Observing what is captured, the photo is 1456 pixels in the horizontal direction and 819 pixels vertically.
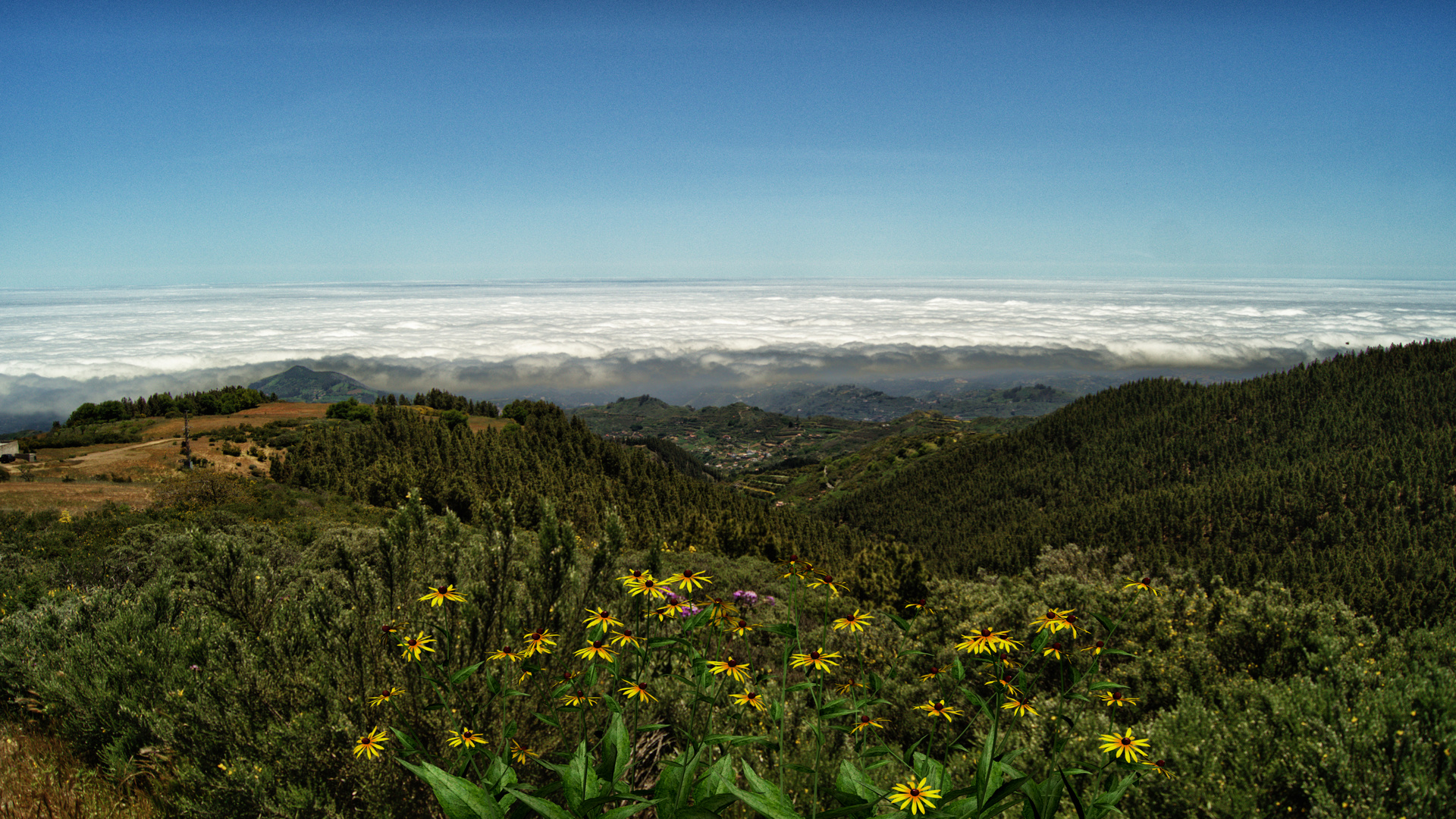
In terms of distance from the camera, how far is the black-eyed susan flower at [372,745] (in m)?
4.00

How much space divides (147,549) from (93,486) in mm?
26709

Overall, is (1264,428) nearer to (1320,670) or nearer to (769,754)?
(1320,670)

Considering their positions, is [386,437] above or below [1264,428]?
above

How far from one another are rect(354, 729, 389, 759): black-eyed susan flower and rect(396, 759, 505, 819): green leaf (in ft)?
7.29

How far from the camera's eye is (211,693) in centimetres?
580

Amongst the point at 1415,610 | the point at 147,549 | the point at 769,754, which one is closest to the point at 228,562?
the point at 769,754

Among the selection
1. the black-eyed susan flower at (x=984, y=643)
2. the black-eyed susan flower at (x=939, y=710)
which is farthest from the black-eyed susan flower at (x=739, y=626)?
the black-eyed susan flower at (x=984, y=643)

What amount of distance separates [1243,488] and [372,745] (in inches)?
5844

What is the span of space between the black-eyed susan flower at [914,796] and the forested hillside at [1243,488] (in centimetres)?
7185

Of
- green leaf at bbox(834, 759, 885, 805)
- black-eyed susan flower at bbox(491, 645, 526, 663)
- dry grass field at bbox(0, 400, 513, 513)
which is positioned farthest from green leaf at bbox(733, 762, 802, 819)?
dry grass field at bbox(0, 400, 513, 513)

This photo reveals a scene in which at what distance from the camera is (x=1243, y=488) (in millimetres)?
115125

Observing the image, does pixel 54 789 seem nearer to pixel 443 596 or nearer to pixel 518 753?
pixel 443 596

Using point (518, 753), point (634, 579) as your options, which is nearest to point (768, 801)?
point (634, 579)

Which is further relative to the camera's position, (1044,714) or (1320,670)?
(1320,670)
